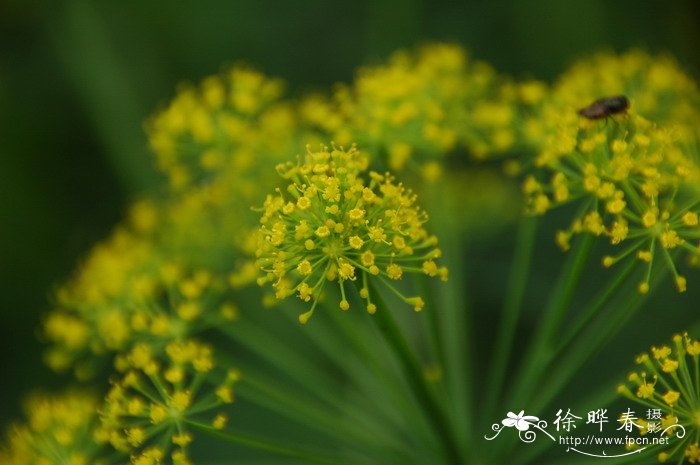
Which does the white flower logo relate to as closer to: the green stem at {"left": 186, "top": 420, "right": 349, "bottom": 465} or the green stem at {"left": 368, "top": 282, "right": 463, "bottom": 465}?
the green stem at {"left": 368, "top": 282, "right": 463, "bottom": 465}

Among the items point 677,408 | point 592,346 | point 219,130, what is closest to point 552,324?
point 592,346

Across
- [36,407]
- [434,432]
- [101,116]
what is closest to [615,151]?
[434,432]

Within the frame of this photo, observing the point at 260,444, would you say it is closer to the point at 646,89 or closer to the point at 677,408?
the point at 677,408

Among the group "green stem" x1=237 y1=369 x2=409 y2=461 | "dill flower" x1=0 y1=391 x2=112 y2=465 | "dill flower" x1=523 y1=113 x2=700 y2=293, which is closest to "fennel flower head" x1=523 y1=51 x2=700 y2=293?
"dill flower" x1=523 y1=113 x2=700 y2=293

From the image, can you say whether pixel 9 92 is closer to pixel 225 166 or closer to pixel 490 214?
pixel 225 166

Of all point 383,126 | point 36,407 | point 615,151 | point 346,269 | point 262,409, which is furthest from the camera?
point 262,409

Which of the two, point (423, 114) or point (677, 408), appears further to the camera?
point (423, 114)

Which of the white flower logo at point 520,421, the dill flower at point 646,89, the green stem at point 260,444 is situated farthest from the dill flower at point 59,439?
the dill flower at point 646,89
